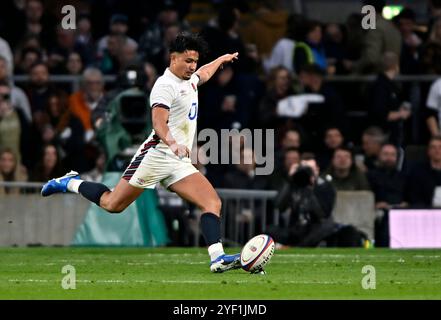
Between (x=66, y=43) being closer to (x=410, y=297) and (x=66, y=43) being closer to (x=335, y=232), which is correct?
(x=335, y=232)

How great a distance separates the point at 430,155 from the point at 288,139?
2.02 metres

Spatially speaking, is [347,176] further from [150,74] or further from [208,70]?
[208,70]

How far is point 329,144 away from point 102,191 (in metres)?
7.11

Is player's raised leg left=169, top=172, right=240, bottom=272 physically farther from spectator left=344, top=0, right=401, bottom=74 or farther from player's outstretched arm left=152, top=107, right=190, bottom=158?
spectator left=344, top=0, right=401, bottom=74

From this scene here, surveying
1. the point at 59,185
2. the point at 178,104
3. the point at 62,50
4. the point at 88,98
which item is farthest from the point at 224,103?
the point at 178,104

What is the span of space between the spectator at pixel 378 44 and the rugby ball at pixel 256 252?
9.89 metres

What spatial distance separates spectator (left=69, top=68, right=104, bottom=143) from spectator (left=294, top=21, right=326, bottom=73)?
119 inches

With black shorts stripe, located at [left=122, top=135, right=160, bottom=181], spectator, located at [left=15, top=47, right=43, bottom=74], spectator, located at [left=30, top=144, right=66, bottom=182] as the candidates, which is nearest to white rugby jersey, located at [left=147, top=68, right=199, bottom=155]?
black shorts stripe, located at [left=122, top=135, right=160, bottom=181]

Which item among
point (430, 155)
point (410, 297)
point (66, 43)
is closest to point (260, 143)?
point (430, 155)

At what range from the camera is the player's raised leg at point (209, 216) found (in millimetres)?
14547

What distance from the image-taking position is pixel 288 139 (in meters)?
22.0

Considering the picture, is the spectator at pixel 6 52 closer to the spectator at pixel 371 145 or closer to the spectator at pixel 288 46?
the spectator at pixel 288 46

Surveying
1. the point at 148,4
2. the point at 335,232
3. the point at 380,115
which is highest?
the point at 148,4

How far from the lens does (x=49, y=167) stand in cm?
2202
